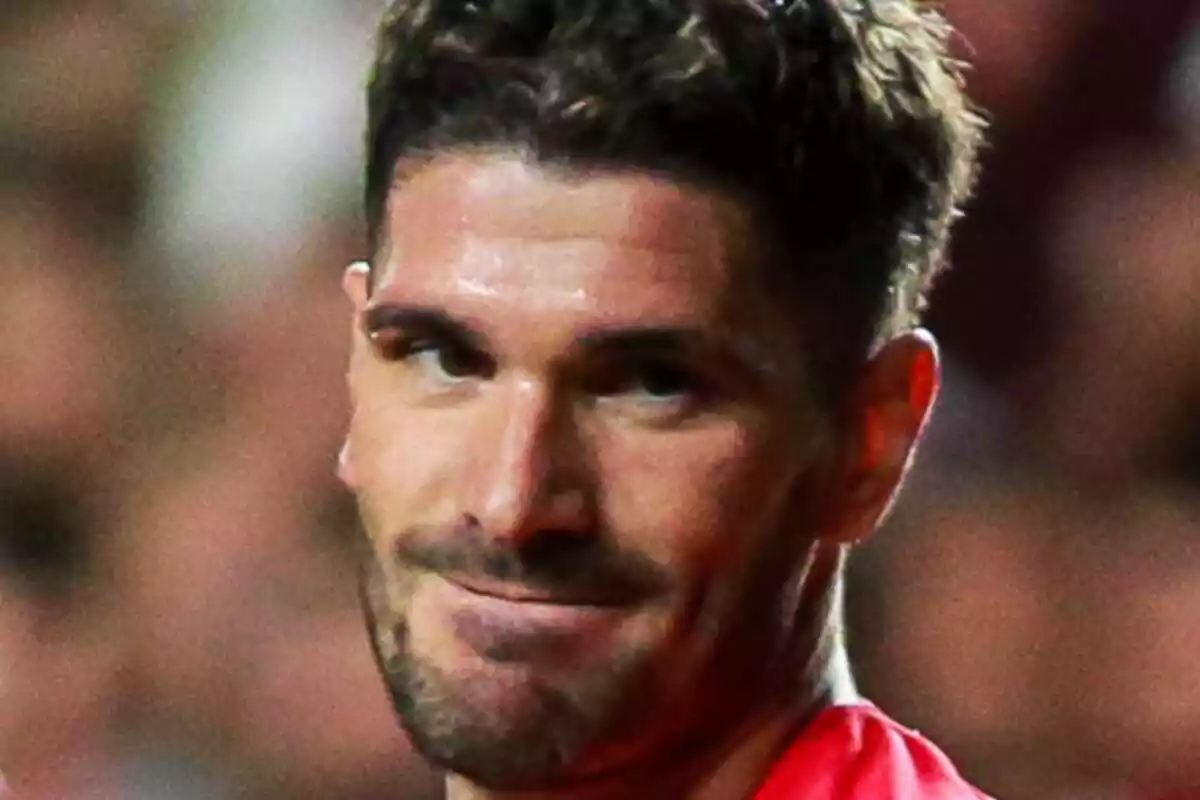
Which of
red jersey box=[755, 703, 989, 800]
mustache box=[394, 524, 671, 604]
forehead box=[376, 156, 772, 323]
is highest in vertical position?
forehead box=[376, 156, 772, 323]

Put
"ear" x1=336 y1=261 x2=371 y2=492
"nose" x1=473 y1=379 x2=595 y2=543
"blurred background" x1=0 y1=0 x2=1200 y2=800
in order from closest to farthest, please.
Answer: "nose" x1=473 y1=379 x2=595 y2=543 < "ear" x1=336 y1=261 x2=371 y2=492 < "blurred background" x1=0 y1=0 x2=1200 y2=800

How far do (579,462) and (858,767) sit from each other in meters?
0.20

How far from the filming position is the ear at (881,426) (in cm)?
79

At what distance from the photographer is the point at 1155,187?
967 mm

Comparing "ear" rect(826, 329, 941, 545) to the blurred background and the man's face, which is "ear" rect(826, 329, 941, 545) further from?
the blurred background

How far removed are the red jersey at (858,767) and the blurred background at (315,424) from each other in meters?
0.16

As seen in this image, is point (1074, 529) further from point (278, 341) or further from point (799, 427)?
point (278, 341)

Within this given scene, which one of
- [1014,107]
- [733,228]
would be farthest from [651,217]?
[1014,107]

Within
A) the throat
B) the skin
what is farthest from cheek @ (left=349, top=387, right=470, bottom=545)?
the throat

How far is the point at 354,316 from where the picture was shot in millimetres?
905

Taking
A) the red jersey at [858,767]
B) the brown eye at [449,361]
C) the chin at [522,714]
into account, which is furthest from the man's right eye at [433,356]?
the red jersey at [858,767]

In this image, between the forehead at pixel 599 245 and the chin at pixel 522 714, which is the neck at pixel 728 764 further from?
the forehead at pixel 599 245

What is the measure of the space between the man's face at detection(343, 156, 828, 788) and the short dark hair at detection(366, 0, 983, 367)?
0.02 m

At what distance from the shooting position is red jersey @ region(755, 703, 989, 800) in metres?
0.77
